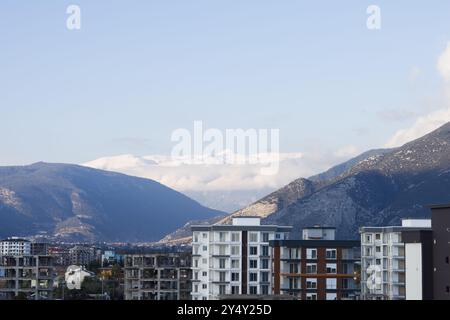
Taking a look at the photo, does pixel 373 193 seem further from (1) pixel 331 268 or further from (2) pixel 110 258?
(1) pixel 331 268

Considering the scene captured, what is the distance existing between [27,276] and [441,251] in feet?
92.2

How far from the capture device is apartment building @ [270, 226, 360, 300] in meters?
36.9

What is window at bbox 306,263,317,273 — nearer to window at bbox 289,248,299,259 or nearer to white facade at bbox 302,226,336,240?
window at bbox 289,248,299,259

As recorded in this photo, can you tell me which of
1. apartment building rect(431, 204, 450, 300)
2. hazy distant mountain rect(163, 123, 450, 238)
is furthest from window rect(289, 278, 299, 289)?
hazy distant mountain rect(163, 123, 450, 238)

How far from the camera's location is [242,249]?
40281mm

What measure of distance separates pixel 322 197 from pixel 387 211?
23.2 feet

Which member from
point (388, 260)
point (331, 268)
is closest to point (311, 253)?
point (331, 268)

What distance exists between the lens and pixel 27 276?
5206cm

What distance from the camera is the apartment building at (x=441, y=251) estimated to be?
29.9 m
